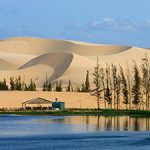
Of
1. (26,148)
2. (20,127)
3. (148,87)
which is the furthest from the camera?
(148,87)

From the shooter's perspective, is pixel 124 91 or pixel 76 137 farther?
pixel 124 91

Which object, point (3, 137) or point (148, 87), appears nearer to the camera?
point (3, 137)

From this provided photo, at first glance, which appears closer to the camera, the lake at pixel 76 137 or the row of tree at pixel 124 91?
the lake at pixel 76 137

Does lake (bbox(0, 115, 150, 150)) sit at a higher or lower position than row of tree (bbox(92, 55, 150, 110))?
lower

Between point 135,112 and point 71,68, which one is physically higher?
point 71,68

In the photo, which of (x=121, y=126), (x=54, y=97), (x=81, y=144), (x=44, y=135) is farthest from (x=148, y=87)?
(x=81, y=144)

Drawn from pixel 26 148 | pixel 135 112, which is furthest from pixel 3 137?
pixel 135 112

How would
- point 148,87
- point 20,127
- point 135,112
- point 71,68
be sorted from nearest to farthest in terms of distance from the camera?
point 20,127
point 135,112
point 148,87
point 71,68

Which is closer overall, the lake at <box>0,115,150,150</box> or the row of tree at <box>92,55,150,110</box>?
the lake at <box>0,115,150,150</box>

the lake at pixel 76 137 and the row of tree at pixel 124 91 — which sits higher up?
the row of tree at pixel 124 91

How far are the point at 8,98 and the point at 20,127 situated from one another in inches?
2373

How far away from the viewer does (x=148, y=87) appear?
103 meters

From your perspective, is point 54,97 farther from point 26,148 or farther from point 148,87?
point 26,148

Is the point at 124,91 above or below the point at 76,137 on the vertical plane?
above
